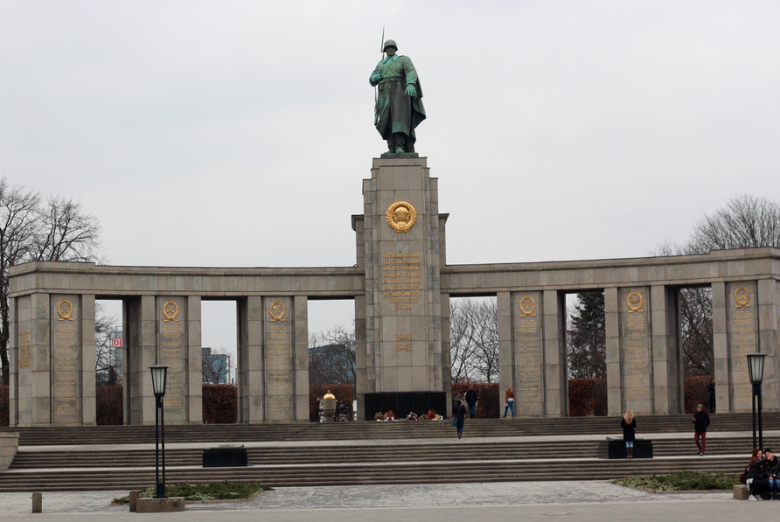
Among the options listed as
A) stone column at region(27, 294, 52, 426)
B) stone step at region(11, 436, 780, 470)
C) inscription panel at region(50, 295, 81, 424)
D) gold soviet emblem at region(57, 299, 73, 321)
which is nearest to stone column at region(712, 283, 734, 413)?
stone step at region(11, 436, 780, 470)

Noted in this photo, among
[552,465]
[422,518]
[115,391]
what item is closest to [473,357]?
[115,391]

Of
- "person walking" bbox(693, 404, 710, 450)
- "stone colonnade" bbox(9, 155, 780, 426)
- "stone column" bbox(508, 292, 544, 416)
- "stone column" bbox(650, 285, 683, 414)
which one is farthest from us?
"stone column" bbox(508, 292, 544, 416)

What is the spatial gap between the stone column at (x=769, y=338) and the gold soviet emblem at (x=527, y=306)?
7.99 metres

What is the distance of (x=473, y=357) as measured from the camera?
7925 cm

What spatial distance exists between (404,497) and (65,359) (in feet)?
67.4

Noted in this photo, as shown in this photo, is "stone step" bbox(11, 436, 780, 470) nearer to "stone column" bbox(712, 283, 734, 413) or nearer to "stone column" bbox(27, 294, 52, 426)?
"stone column" bbox(27, 294, 52, 426)

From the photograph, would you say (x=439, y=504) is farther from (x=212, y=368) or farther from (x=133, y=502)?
(x=212, y=368)

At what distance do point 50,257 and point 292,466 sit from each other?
1071 inches

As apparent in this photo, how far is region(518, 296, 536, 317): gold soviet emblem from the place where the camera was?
43281 millimetres

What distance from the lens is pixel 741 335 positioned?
4072 centimetres

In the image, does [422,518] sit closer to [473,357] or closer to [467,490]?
[467,490]

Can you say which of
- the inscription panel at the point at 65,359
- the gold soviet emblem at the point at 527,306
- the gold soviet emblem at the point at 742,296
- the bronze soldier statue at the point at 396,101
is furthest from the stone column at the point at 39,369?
the gold soviet emblem at the point at 742,296

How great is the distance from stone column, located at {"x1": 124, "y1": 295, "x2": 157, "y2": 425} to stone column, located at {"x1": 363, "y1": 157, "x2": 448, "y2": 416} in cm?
777

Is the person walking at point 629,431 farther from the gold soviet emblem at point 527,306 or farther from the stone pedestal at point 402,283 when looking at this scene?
the gold soviet emblem at point 527,306
